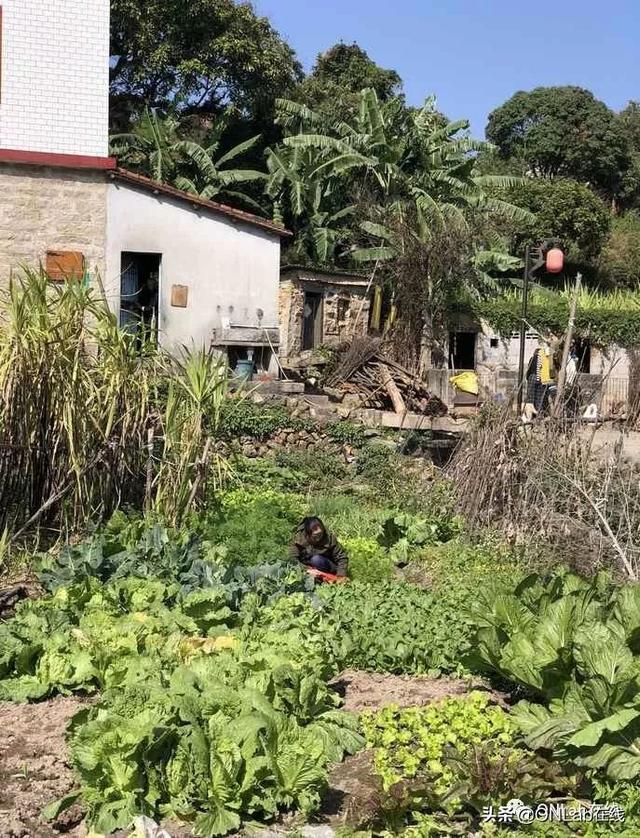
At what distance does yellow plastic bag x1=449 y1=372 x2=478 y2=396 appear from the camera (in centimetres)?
1923

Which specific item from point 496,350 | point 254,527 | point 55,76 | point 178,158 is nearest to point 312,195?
point 178,158

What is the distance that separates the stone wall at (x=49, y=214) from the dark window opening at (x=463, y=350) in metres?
10.2

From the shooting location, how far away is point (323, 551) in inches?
316

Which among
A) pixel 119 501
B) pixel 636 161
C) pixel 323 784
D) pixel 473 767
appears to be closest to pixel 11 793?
pixel 323 784

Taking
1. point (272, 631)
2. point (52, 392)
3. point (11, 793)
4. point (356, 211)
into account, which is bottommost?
point (11, 793)

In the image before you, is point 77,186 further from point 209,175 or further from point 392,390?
point 209,175

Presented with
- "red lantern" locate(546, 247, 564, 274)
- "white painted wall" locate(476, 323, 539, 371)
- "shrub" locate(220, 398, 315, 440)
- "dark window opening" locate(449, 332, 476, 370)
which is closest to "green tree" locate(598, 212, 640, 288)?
"white painted wall" locate(476, 323, 539, 371)

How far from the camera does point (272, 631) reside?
5.46 meters

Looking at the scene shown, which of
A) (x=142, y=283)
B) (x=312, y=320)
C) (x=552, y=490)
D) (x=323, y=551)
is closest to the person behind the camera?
(x=323, y=551)

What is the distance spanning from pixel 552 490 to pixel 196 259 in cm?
955

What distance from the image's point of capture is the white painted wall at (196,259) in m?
15.7

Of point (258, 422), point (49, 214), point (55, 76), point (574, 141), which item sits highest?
point (574, 141)

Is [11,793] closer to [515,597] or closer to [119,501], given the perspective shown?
[515,597]

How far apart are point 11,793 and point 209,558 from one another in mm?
3065
